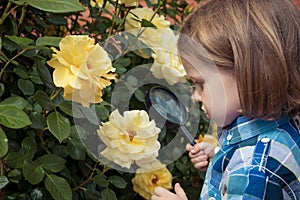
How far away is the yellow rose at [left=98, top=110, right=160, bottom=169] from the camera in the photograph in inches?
64.4

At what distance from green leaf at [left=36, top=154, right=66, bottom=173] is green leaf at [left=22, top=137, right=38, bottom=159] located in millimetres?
23

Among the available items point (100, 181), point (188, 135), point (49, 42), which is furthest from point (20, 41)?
point (188, 135)

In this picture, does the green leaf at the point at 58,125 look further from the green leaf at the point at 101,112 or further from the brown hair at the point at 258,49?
the brown hair at the point at 258,49

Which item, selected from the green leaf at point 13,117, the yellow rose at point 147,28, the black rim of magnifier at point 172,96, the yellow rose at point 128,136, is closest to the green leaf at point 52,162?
the yellow rose at point 128,136

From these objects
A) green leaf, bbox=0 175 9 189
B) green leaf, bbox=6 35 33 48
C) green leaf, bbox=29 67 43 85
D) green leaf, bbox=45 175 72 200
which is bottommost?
green leaf, bbox=45 175 72 200

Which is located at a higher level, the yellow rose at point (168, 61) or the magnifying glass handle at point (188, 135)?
the yellow rose at point (168, 61)

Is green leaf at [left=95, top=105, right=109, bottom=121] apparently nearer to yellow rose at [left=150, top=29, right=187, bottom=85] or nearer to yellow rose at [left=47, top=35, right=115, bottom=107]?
yellow rose at [left=47, top=35, right=115, bottom=107]

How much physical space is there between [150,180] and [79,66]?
588 mm

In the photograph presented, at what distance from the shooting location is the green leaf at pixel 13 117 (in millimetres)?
1465

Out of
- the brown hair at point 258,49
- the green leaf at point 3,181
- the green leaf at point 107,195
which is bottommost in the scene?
the green leaf at point 107,195

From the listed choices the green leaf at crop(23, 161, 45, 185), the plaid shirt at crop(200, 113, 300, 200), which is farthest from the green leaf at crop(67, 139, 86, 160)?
the plaid shirt at crop(200, 113, 300, 200)

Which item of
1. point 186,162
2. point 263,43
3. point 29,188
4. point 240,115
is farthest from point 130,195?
point 263,43

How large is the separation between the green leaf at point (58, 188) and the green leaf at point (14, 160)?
7 cm

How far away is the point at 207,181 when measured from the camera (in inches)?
64.9
